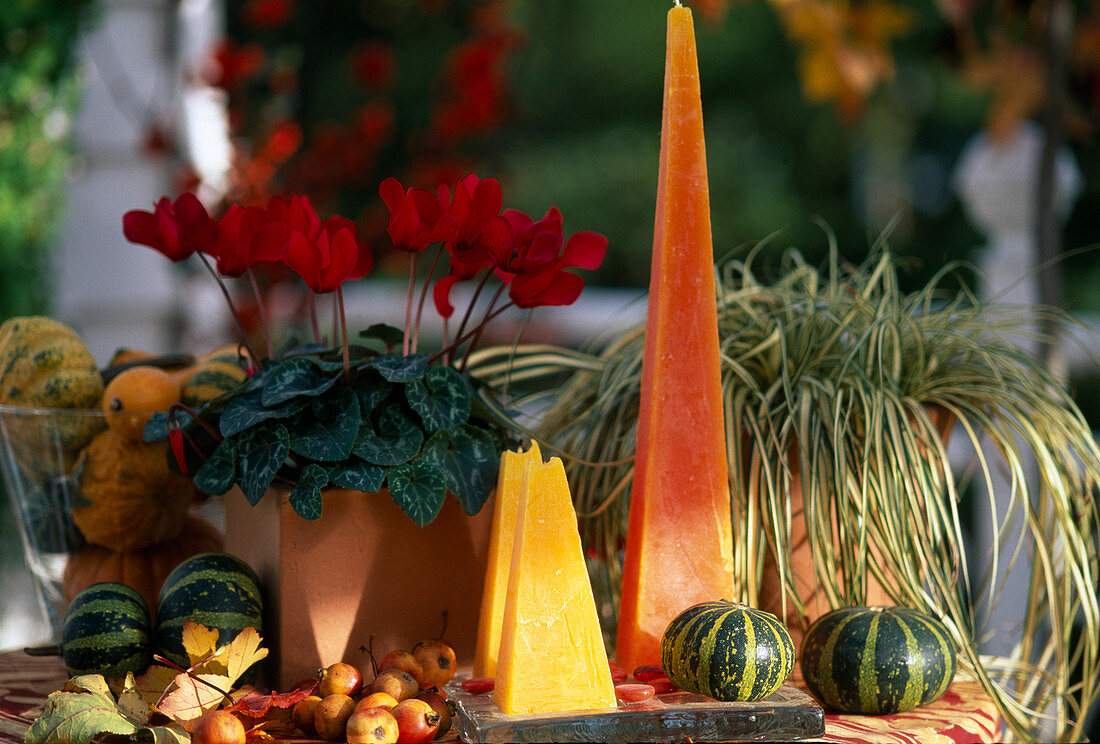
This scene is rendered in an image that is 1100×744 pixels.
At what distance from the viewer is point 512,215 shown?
2.59 ft

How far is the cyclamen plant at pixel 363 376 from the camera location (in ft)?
2.41

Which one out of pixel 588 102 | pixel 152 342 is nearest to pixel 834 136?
pixel 588 102

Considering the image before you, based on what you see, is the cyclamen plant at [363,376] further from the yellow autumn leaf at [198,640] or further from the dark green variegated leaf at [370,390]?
the yellow autumn leaf at [198,640]

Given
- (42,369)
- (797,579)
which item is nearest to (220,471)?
(42,369)

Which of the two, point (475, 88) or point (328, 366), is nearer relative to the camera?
point (328, 366)

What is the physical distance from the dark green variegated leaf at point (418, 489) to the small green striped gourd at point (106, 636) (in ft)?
0.79

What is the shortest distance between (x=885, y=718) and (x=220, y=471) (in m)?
0.59

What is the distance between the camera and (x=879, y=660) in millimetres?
736

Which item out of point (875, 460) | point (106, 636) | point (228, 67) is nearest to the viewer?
point (106, 636)

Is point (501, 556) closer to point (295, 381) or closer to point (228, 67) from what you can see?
point (295, 381)

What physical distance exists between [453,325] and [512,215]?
2679 millimetres

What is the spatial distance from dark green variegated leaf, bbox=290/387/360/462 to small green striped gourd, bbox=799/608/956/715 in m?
0.42

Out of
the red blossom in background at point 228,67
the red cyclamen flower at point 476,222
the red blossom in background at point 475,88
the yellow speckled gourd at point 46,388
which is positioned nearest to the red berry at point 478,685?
the red cyclamen flower at point 476,222

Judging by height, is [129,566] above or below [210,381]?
below
